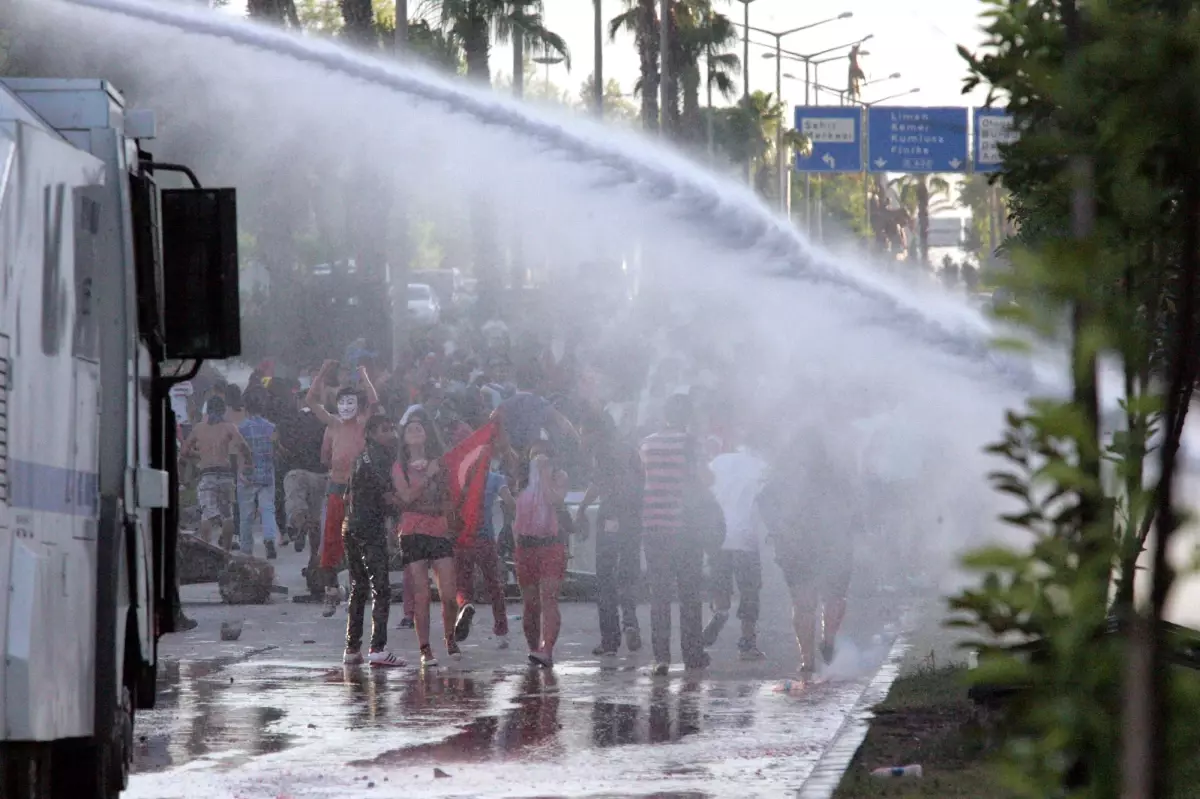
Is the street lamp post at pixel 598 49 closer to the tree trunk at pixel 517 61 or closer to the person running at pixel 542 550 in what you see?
the tree trunk at pixel 517 61

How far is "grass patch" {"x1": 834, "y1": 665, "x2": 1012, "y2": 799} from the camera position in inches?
352

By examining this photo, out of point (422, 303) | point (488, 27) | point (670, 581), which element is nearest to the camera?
point (670, 581)

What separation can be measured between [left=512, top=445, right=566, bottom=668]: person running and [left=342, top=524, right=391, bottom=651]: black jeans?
90 cm

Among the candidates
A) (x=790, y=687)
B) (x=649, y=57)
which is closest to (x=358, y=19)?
(x=790, y=687)

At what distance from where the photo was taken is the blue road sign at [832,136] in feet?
185

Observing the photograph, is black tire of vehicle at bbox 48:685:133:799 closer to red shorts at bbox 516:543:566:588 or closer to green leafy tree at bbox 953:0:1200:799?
green leafy tree at bbox 953:0:1200:799

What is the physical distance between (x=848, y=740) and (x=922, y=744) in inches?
17.1

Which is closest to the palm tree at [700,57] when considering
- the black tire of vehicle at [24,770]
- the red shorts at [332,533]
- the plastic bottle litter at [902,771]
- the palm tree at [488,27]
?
the palm tree at [488,27]

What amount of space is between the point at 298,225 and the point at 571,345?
14551 millimetres

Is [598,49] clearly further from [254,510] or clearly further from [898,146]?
[254,510]

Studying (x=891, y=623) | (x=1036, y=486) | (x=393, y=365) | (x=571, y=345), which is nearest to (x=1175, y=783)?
(x=1036, y=486)

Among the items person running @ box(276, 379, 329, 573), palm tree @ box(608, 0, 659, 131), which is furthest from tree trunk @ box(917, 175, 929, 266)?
person running @ box(276, 379, 329, 573)

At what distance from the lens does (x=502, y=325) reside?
45438mm

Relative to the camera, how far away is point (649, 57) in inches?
2108
